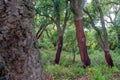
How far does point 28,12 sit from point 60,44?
13647 mm

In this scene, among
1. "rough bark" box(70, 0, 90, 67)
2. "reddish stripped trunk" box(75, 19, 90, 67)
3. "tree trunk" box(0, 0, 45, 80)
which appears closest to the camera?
"tree trunk" box(0, 0, 45, 80)

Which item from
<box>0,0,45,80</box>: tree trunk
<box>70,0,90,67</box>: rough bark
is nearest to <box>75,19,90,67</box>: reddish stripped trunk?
<box>70,0,90,67</box>: rough bark

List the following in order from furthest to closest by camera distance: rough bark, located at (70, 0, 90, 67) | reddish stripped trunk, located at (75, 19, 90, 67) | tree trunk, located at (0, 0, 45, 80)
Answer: reddish stripped trunk, located at (75, 19, 90, 67), rough bark, located at (70, 0, 90, 67), tree trunk, located at (0, 0, 45, 80)

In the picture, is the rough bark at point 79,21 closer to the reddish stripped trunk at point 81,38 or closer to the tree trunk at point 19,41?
the reddish stripped trunk at point 81,38

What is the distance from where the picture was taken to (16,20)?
3.70ft

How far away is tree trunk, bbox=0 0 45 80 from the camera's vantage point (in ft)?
3.63

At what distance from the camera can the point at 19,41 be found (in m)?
1.14

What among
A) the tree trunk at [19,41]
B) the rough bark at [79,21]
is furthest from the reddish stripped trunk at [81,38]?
the tree trunk at [19,41]

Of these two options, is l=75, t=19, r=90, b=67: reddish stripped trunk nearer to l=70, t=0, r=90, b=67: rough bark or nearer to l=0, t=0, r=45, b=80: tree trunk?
l=70, t=0, r=90, b=67: rough bark

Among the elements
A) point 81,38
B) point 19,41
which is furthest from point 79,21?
point 19,41

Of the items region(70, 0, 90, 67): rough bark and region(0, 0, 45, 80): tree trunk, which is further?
region(70, 0, 90, 67): rough bark

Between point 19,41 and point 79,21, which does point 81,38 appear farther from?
point 19,41

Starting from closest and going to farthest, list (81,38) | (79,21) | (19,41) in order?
(19,41)
(79,21)
(81,38)

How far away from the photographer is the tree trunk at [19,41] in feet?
3.63
